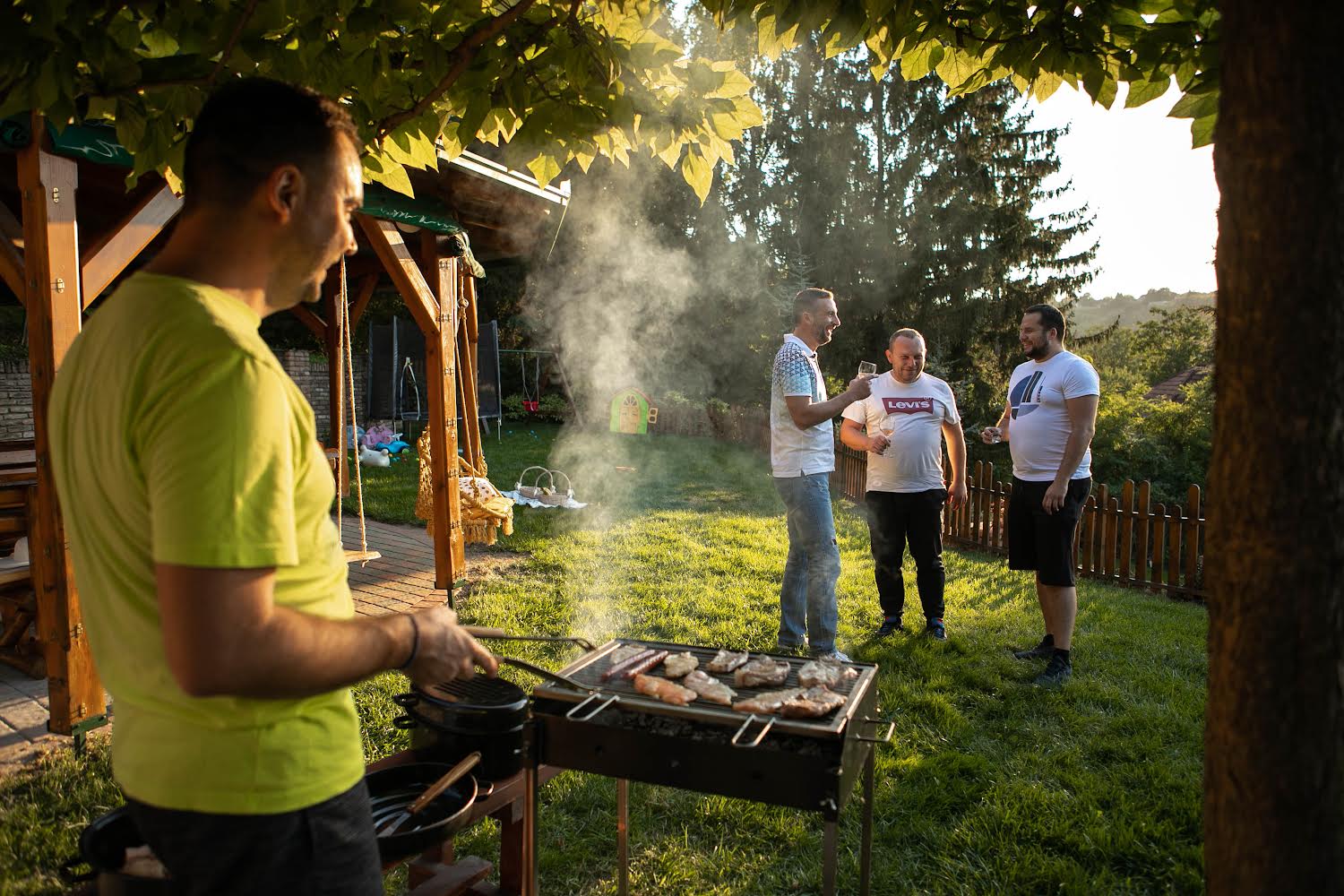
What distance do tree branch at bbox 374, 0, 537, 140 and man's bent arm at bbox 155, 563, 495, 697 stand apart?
1996 mm

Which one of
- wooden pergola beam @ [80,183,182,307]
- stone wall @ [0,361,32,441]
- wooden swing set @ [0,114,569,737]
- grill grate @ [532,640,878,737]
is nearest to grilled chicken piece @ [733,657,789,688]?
grill grate @ [532,640,878,737]

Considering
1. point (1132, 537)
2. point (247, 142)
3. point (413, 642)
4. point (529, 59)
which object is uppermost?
point (529, 59)

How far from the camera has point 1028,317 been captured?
17.2ft

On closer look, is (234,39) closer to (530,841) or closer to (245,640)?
(245,640)

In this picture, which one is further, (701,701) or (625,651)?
(625,651)

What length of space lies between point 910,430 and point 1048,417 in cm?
95

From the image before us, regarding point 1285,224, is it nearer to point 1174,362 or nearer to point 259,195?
point 259,195

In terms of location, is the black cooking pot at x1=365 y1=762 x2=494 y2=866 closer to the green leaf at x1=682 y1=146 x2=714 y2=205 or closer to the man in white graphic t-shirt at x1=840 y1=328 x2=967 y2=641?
the green leaf at x1=682 y1=146 x2=714 y2=205

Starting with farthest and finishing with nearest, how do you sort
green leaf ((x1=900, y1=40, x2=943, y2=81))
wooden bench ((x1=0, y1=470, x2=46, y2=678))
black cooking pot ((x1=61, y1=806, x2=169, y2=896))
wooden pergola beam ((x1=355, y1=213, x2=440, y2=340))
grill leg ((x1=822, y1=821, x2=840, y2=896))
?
wooden pergola beam ((x1=355, y1=213, x2=440, y2=340)) < wooden bench ((x1=0, y1=470, x2=46, y2=678)) < green leaf ((x1=900, y1=40, x2=943, y2=81)) < grill leg ((x1=822, y1=821, x2=840, y2=896)) < black cooking pot ((x1=61, y1=806, x2=169, y2=896))

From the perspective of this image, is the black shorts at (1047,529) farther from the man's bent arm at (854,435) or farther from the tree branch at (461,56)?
the tree branch at (461,56)

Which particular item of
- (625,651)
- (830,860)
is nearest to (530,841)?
(625,651)

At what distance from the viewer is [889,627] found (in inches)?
237

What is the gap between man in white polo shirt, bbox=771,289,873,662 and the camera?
5.18 meters

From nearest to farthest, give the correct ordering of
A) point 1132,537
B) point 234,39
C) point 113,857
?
point 113,857
point 234,39
point 1132,537
